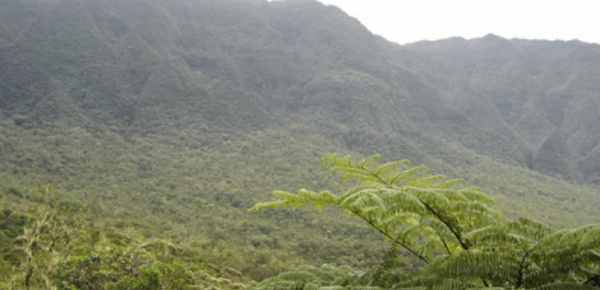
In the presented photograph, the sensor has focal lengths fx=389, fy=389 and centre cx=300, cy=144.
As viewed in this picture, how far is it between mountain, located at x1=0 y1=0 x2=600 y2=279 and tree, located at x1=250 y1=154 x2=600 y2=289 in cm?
993

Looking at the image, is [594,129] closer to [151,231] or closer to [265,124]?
[265,124]

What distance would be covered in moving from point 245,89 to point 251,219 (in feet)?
123

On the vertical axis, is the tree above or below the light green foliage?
above

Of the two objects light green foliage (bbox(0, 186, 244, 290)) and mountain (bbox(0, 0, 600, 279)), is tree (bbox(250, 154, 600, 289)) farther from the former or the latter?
mountain (bbox(0, 0, 600, 279))

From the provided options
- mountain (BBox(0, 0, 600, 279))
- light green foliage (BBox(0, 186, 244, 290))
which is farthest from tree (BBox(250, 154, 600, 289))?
mountain (BBox(0, 0, 600, 279))

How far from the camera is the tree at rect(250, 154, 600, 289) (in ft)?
8.54

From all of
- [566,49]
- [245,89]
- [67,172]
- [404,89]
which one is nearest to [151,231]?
[67,172]

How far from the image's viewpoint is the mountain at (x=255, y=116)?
23719 mm

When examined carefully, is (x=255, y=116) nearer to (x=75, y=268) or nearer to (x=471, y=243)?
(x=75, y=268)

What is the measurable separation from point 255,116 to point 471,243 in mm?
48158

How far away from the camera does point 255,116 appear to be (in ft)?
166

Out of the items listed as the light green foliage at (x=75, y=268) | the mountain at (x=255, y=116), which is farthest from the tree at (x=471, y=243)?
the mountain at (x=255, y=116)

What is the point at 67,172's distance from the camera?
88.1ft

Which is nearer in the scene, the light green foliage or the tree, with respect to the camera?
the tree
